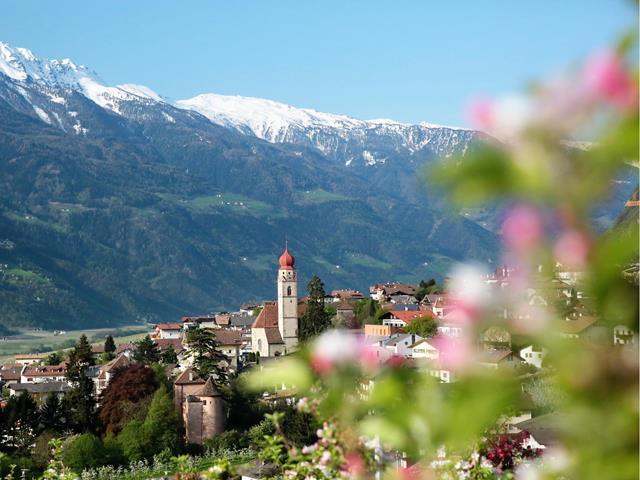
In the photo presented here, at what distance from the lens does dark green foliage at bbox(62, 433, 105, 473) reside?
42188 millimetres

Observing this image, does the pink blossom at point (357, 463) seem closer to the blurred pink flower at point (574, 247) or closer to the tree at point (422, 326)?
the blurred pink flower at point (574, 247)

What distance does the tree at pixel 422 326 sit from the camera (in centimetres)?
6197

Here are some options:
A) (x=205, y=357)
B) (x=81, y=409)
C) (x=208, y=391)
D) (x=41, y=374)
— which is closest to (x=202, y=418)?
(x=208, y=391)

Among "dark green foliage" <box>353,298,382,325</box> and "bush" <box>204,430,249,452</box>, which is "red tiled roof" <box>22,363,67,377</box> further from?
"bush" <box>204,430,249,452</box>

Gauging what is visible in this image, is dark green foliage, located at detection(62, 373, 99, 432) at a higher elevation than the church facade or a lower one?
lower

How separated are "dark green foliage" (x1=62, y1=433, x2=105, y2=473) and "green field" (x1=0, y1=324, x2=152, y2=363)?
83.2 metres

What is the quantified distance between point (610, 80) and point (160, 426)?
47.4 meters

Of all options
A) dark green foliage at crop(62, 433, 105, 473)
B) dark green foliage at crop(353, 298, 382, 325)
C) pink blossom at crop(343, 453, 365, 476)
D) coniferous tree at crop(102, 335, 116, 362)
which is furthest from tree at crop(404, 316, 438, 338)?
pink blossom at crop(343, 453, 365, 476)

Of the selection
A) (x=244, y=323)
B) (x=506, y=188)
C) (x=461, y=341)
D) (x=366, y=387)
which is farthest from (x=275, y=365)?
(x=244, y=323)

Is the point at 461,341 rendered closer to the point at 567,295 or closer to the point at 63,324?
the point at 567,295

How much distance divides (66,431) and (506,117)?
1989 inches

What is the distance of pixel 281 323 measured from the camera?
254ft

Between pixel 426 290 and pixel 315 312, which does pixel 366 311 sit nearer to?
pixel 315 312

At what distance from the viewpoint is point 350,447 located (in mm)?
2189
